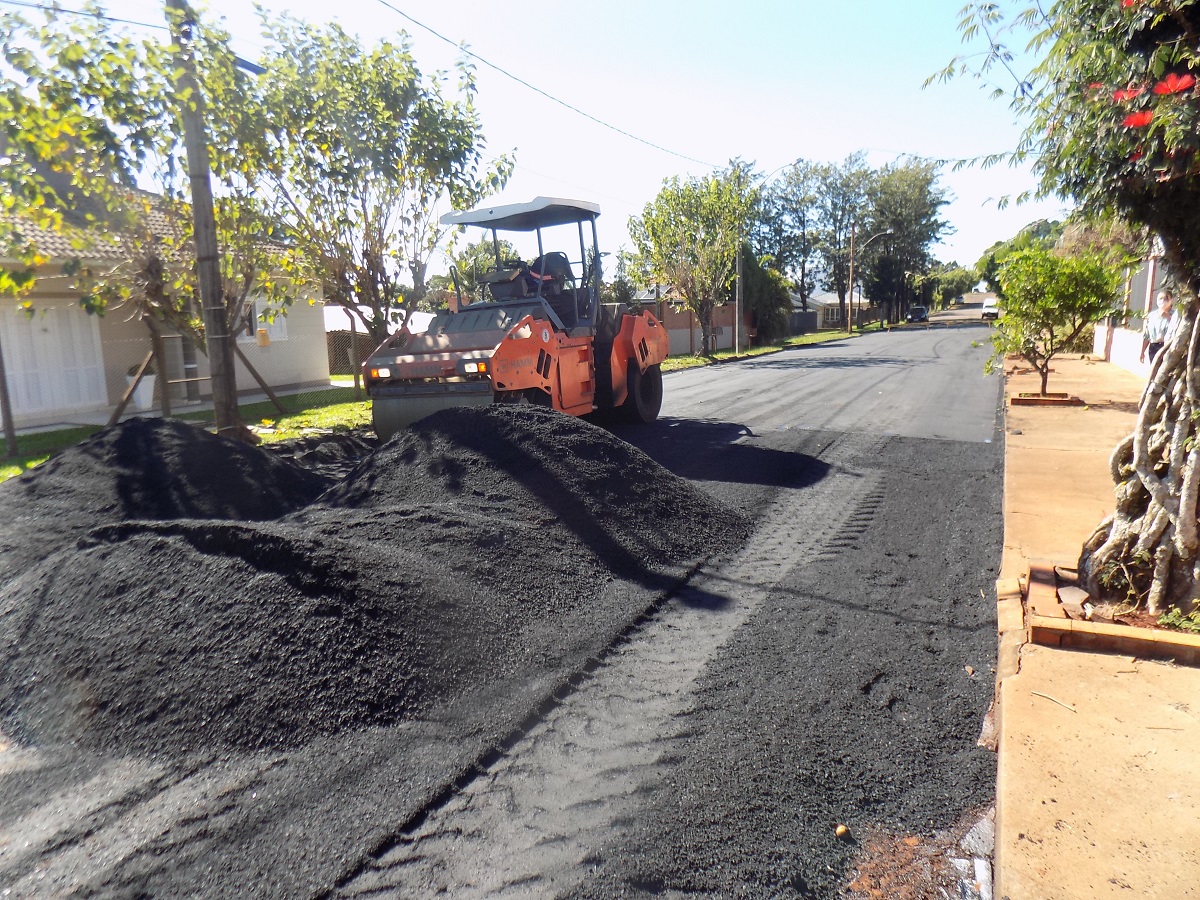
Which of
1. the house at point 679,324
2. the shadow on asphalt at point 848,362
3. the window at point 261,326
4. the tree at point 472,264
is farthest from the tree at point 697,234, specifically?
the tree at point 472,264

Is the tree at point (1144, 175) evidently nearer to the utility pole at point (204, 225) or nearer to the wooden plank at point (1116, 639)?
the wooden plank at point (1116, 639)

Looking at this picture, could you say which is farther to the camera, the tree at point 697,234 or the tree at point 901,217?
the tree at point 901,217

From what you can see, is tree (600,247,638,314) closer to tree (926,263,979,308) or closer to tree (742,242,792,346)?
tree (742,242,792,346)

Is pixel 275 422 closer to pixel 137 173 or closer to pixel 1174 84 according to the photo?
pixel 137 173

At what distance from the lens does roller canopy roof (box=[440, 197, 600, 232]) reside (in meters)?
10.9

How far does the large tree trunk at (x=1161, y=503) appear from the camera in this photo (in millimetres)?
4152

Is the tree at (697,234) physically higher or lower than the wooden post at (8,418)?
higher

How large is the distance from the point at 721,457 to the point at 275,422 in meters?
7.80

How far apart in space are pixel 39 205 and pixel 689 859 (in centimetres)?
1001

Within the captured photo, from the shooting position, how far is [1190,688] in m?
3.73

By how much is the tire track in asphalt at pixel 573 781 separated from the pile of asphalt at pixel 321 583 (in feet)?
1.23

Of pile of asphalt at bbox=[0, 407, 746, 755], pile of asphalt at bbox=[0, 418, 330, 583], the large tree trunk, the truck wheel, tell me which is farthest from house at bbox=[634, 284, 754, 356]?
the large tree trunk

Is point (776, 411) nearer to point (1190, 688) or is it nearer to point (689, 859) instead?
point (1190, 688)

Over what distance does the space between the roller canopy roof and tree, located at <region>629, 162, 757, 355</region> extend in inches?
805
